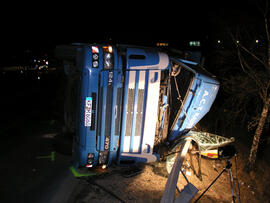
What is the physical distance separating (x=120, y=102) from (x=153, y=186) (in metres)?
1.66

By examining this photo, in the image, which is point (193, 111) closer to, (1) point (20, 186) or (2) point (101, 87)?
(2) point (101, 87)

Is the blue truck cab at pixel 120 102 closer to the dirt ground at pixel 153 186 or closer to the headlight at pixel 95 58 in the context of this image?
the headlight at pixel 95 58

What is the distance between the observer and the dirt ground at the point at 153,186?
11.3 feet

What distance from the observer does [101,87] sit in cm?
347

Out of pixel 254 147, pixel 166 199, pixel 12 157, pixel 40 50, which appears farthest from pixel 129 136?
pixel 40 50

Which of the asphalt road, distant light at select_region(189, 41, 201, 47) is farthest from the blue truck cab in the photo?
distant light at select_region(189, 41, 201, 47)

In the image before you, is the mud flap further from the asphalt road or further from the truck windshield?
the asphalt road

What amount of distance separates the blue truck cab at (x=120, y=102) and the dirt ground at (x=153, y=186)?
0.37 m

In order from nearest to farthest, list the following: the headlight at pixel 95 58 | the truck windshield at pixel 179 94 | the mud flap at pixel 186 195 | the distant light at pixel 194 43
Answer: the mud flap at pixel 186 195
the headlight at pixel 95 58
the truck windshield at pixel 179 94
the distant light at pixel 194 43

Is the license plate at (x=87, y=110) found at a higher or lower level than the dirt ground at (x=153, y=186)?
higher

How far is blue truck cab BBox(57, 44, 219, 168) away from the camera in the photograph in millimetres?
3448

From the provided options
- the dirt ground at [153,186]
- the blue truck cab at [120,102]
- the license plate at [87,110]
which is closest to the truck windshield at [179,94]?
the blue truck cab at [120,102]

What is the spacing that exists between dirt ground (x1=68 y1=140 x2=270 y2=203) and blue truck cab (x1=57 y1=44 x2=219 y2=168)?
1.22ft

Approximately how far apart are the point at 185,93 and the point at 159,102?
0.72 m
